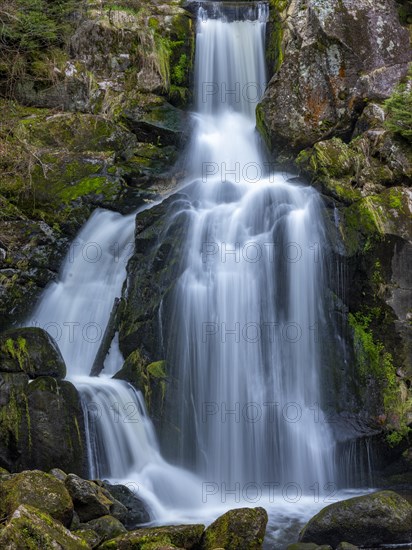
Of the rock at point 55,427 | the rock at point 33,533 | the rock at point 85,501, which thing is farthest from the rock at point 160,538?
the rock at point 55,427

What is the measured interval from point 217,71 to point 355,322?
8.29 metres

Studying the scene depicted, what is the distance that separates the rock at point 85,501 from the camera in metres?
6.69

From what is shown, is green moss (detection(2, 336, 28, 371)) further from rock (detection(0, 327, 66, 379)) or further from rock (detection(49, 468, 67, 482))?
rock (detection(49, 468, 67, 482))

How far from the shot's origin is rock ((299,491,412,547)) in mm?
6633

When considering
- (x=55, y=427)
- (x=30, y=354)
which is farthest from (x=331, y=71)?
(x=55, y=427)

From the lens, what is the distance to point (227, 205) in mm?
11672

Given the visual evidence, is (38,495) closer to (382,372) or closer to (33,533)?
(33,533)

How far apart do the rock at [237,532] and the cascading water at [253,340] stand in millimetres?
2223

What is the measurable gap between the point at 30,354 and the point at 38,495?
2.42 metres

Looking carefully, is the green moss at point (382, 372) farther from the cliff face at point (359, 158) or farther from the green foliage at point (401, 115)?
the green foliage at point (401, 115)

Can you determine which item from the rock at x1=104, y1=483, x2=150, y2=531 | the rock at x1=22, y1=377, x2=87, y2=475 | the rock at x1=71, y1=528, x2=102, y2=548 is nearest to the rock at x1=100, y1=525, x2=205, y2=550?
the rock at x1=71, y1=528, x2=102, y2=548

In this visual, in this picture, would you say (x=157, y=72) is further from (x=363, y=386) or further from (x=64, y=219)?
(x=363, y=386)

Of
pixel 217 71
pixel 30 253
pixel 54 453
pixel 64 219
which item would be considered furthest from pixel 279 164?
pixel 54 453

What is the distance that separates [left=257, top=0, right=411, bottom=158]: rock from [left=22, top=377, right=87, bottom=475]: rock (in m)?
7.75
